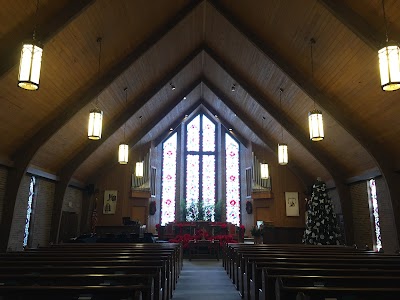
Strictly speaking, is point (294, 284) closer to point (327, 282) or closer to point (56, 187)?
point (327, 282)

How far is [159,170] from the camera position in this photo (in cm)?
1447

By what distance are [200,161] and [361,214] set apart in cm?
747

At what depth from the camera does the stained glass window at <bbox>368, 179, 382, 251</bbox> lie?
847 centimetres

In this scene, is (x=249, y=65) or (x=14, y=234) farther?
(x=249, y=65)

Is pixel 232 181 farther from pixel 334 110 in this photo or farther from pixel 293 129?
pixel 334 110

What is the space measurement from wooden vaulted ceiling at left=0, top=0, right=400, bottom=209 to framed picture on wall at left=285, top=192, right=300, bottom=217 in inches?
84.2

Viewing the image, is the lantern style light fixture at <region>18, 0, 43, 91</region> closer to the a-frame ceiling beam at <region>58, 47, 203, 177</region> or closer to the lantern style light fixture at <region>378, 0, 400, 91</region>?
the lantern style light fixture at <region>378, 0, 400, 91</region>

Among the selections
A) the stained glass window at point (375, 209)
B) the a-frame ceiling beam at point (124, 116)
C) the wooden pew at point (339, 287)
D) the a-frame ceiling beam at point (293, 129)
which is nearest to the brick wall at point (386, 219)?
the stained glass window at point (375, 209)

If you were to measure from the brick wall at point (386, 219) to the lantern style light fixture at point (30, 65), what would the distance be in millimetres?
7579

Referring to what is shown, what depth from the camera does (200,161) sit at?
1502cm

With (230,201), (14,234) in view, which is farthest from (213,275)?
(230,201)

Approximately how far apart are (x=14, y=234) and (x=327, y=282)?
7.47 m

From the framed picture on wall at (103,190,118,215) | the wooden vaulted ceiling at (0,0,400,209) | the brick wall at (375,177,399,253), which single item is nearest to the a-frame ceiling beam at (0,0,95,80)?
the wooden vaulted ceiling at (0,0,400,209)

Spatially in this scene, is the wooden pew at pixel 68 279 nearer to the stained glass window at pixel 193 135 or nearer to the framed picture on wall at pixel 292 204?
the framed picture on wall at pixel 292 204
